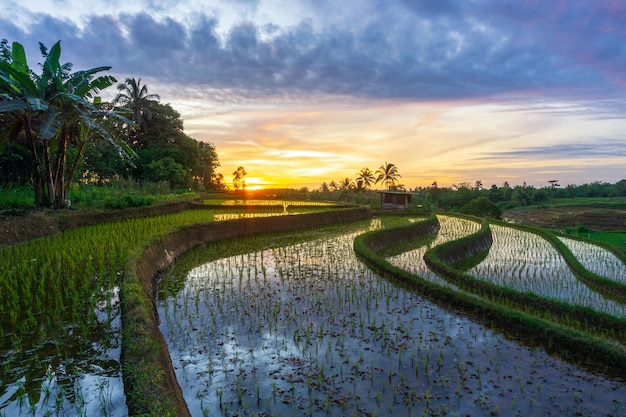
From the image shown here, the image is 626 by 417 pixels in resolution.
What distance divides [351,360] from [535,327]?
8.51 ft

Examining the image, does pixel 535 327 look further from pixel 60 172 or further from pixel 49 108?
pixel 60 172

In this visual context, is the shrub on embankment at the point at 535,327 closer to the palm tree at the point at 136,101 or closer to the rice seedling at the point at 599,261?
the rice seedling at the point at 599,261

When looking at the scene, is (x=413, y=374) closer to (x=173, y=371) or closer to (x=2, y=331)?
(x=173, y=371)

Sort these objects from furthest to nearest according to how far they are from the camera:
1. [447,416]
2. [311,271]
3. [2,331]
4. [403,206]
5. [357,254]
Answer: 1. [403,206]
2. [357,254]
3. [311,271]
4. [2,331]
5. [447,416]

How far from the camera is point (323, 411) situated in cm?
348

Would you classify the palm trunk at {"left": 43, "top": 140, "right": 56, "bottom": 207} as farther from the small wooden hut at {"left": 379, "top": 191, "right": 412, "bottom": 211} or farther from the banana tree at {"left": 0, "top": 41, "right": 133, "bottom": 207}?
the small wooden hut at {"left": 379, "top": 191, "right": 412, "bottom": 211}

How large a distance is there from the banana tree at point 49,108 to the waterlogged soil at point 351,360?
685cm

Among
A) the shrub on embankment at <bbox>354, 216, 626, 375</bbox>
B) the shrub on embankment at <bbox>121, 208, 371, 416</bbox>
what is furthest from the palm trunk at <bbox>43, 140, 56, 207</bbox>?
the shrub on embankment at <bbox>354, 216, 626, 375</bbox>

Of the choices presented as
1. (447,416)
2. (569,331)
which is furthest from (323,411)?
(569,331)

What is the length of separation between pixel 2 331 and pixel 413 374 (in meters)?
4.75

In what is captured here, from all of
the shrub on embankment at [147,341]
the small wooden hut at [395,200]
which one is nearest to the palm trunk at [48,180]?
the shrub on embankment at [147,341]

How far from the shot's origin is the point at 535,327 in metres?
5.17

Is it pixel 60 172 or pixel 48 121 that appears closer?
pixel 48 121

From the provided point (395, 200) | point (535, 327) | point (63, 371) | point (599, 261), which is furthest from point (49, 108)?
point (395, 200)
